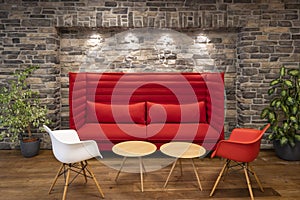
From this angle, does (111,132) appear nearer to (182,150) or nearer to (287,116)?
(182,150)

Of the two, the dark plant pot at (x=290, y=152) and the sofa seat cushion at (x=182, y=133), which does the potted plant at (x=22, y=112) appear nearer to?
A: the sofa seat cushion at (x=182, y=133)

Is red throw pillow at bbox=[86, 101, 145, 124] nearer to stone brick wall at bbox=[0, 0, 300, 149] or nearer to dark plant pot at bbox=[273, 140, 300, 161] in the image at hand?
stone brick wall at bbox=[0, 0, 300, 149]

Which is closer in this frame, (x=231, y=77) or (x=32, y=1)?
(x=32, y=1)

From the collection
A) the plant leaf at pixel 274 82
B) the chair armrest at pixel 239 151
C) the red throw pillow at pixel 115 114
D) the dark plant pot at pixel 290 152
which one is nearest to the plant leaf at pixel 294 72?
the plant leaf at pixel 274 82

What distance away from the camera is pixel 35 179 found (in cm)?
306

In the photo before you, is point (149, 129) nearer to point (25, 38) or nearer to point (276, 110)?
point (276, 110)

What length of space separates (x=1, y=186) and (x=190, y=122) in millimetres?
2796

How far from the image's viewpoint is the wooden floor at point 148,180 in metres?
2.71

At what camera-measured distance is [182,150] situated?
3.03 meters

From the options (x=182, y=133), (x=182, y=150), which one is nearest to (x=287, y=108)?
(x=182, y=133)

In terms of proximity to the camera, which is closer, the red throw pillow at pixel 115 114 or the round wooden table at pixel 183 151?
the round wooden table at pixel 183 151

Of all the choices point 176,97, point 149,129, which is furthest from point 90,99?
point 176,97

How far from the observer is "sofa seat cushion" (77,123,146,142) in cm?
367

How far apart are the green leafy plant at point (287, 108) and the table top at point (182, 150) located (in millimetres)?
1442
